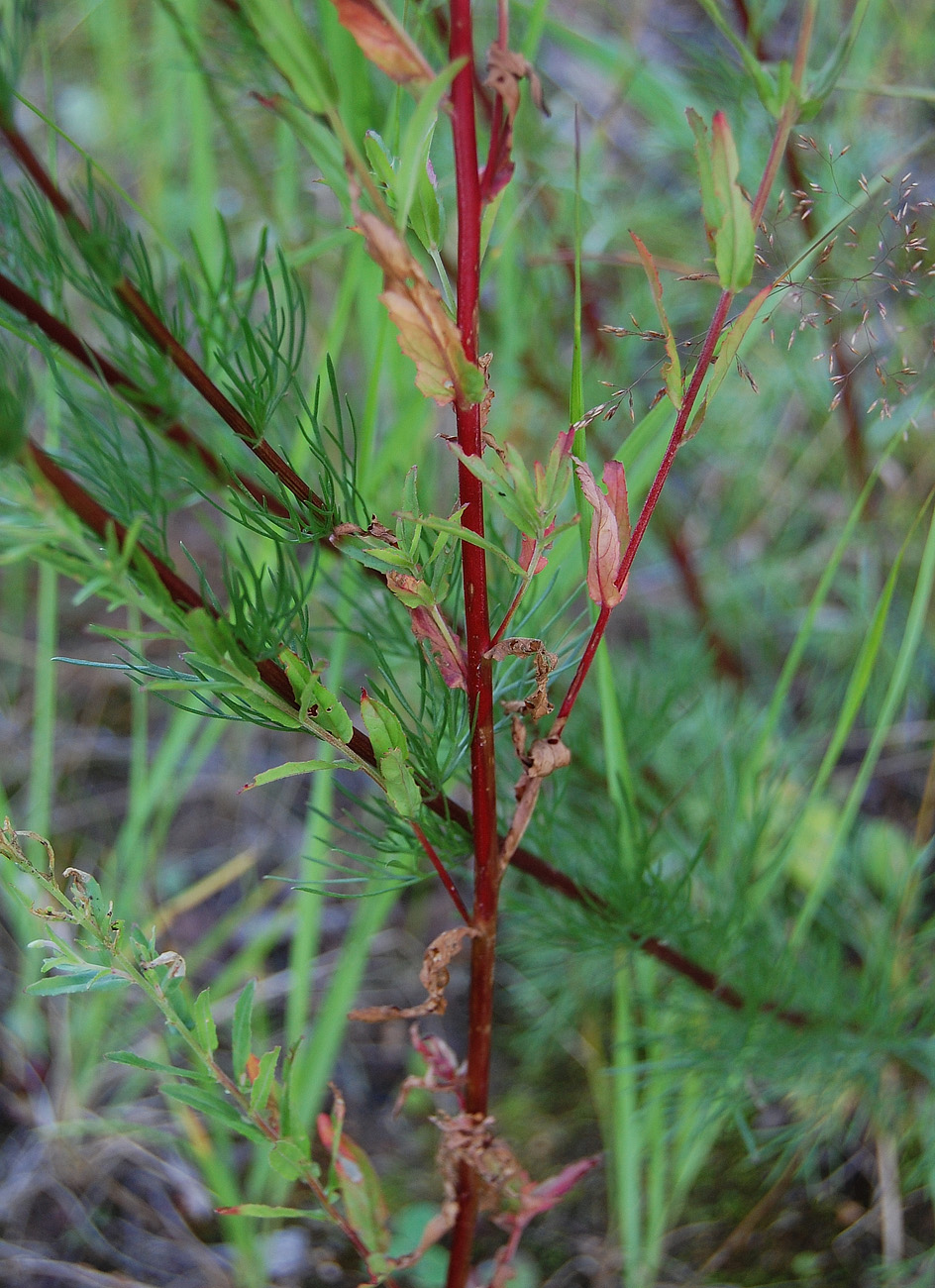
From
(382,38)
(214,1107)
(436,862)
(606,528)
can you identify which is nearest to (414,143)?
(382,38)

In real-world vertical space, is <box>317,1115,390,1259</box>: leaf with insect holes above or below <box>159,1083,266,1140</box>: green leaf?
below

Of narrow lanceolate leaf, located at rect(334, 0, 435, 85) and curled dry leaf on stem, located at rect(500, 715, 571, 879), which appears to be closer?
narrow lanceolate leaf, located at rect(334, 0, 435, 85)

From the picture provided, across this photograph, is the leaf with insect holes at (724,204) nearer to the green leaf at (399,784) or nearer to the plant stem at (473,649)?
the plant stem at (473,649)

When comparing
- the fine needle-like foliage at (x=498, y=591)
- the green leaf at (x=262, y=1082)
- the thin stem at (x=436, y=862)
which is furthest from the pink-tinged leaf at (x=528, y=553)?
the green leaf at (x=262, y=1082)

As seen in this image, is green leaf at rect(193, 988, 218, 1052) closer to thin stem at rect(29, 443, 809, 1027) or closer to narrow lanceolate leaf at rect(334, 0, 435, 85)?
thin stem at rect(29, 443, 809, 1027)

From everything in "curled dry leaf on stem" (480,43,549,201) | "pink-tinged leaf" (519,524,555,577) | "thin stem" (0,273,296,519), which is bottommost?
"pink-tinged leaf" (519,524,555,577)

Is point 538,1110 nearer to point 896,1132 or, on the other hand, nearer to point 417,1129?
point 417,1129

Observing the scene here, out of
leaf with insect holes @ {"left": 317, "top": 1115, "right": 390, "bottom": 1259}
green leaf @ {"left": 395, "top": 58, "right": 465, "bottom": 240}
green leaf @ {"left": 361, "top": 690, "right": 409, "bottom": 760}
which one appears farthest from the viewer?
leaf with insect holes @ {"left": 317, "top": 1115, "right": 390, "bottom": 1259}

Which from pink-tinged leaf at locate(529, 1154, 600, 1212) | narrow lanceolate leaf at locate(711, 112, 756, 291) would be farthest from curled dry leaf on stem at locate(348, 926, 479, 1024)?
narrow lanceolate leaf at locate(711, 112, 756, 291)
